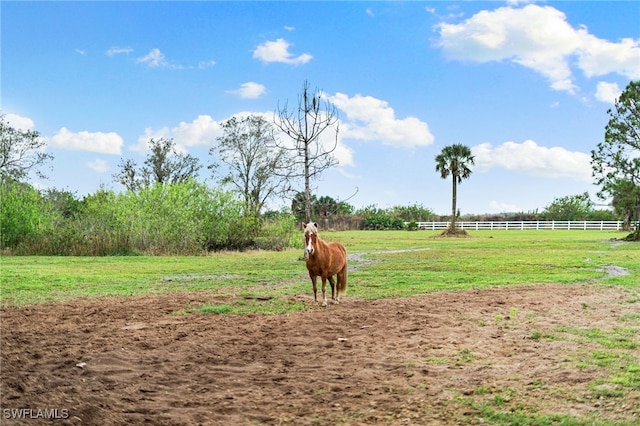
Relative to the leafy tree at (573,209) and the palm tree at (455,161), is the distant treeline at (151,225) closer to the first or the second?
the palm tree at (455,161)

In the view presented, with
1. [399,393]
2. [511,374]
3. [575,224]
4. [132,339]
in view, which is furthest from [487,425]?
[575,224]

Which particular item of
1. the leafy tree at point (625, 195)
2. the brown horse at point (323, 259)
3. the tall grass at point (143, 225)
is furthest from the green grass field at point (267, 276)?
the leafy tree at point (625, 195)

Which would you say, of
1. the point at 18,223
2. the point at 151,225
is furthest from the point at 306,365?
the point at 18,223

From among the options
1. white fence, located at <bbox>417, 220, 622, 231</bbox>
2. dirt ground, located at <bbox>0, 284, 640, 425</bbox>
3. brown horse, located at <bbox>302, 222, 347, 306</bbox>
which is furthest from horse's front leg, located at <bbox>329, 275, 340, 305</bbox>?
white fence, located at <bbox>417, 220, 622, 231</bbox>

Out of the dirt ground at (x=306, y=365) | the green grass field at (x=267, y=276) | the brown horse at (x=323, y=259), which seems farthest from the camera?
the green grass field at (x=267, y=276)

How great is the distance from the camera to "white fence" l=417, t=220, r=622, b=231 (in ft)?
229

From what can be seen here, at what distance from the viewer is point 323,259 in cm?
1112

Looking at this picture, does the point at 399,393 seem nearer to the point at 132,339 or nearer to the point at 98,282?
the point at 132,339

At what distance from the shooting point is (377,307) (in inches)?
432

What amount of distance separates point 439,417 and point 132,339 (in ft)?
15.7

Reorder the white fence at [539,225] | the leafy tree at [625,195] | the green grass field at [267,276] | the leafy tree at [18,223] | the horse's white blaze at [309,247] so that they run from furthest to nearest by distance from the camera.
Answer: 1. the white fence at [539,225]
2. the leafy tree at [625,195]
3. the leafy tree at [18,223]
4. the green grass field at [267,276]
5. the horse's white blaze at [309,247]

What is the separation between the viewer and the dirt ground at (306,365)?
5453mm

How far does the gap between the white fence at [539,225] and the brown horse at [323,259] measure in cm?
5802

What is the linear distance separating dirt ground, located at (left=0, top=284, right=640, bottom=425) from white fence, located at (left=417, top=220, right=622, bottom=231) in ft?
197
